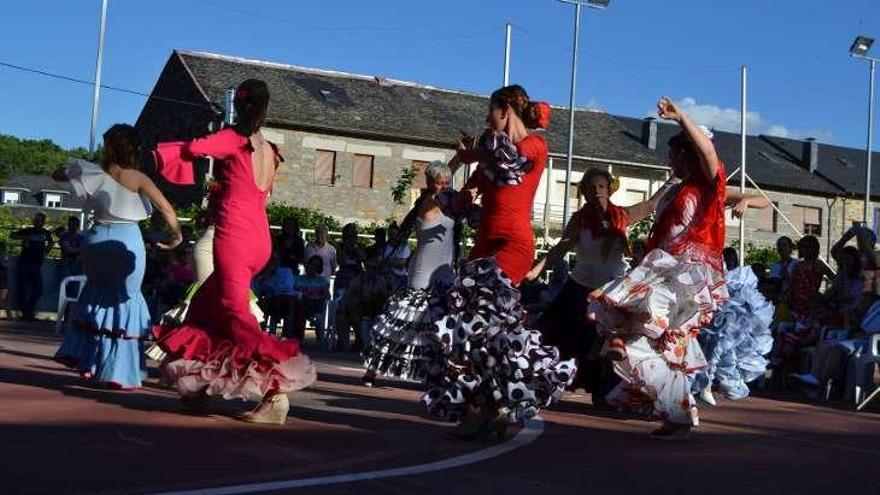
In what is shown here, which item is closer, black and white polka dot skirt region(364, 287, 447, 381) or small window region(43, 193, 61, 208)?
black and white polka dot skirt region(364, 287, 447, 381)

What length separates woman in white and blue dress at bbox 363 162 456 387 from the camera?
8.03 meters

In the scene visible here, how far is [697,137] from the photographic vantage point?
8016 millimetres

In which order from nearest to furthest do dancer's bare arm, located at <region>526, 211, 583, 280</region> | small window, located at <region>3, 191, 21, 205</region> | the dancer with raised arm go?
dancer's bare arm, located at <region>526, 211, 583, 280</region> < the dancer with raised arm < small window, located at <region>3, 191, 21, 205</region>

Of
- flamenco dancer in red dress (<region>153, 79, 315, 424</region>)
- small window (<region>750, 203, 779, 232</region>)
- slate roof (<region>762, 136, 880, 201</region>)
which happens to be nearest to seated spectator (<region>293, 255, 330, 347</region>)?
flamenco dancer in red dress (<region>153, 79, 315, 424</region>)

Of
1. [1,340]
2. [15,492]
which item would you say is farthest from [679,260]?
[1,340]

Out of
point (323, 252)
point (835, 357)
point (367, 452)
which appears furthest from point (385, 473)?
point (323, 252)

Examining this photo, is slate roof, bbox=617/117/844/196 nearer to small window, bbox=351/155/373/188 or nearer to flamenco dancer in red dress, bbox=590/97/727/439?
small window, bbox=351/155/373/188

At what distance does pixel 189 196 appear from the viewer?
174 ft

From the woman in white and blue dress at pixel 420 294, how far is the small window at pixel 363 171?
44883mm

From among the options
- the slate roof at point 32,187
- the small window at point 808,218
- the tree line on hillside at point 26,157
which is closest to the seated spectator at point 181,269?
the small window at point 808,218

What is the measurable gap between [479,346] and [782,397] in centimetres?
759

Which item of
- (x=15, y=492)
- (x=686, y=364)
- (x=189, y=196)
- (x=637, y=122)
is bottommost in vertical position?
(x=15, y=492)

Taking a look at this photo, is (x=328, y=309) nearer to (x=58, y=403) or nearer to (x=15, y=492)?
(x=58, y=403)

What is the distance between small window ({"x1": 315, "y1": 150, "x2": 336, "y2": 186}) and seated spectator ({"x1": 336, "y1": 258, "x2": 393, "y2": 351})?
36.7 metres
